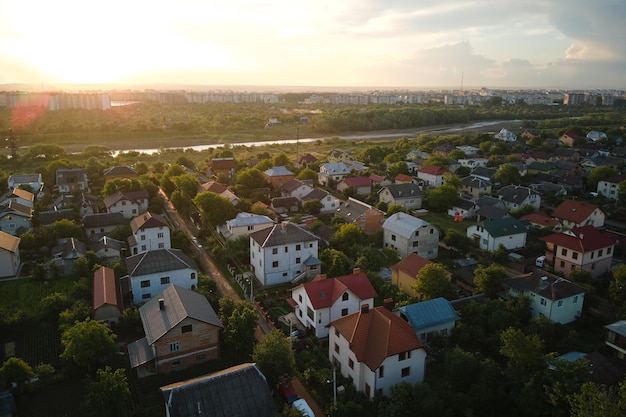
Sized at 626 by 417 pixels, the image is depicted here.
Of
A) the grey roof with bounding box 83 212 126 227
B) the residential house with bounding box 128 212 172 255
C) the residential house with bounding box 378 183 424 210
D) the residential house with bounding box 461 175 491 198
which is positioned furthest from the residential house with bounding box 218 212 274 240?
the residential house with bounding box 461 175 491 198

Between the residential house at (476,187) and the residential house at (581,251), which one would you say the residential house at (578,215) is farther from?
the residential house at (476,187)

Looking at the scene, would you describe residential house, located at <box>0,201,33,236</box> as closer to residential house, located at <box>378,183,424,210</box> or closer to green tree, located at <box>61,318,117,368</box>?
green tree, located at <box>61,318,117,368</box>

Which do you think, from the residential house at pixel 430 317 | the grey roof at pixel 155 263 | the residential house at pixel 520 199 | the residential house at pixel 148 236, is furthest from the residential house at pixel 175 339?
the residential house at pixel 520 199

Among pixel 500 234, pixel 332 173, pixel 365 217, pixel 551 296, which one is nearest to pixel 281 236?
pixel 365 217

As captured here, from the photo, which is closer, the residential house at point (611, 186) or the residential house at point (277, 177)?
the residential house at point (611, 186)

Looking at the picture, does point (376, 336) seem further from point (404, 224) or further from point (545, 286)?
point (404, 224)
